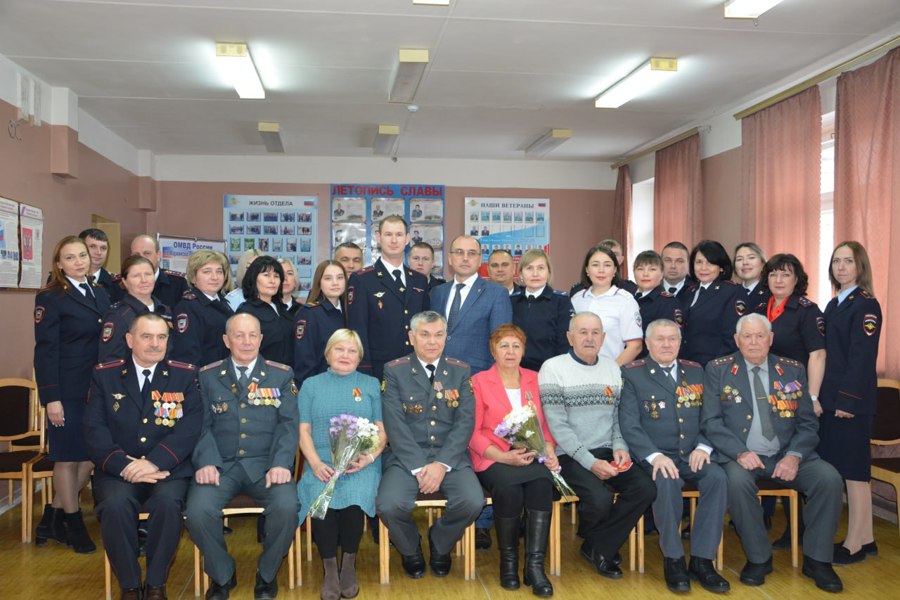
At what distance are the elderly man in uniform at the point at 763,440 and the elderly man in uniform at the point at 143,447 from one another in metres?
2.78

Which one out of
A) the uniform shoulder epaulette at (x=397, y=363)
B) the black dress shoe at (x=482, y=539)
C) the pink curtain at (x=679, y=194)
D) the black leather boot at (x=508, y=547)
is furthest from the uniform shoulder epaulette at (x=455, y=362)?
the pink curtain at (x=679, y=194)

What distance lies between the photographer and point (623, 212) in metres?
9.42

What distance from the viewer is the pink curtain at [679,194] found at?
7.70m

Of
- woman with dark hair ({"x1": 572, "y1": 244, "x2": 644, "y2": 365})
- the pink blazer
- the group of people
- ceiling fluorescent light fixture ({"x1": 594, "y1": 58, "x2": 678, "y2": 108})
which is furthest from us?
ceiling fluorescent light fixture ({"x1": 594, "y1": 58, "x2": 678, "y2": 108})

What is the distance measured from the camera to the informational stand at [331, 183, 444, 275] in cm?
958

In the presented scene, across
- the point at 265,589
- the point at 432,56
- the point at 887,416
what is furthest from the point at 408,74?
the point at 887,416

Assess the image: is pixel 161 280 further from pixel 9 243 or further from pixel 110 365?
pixel 9 243

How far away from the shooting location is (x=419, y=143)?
345 inches

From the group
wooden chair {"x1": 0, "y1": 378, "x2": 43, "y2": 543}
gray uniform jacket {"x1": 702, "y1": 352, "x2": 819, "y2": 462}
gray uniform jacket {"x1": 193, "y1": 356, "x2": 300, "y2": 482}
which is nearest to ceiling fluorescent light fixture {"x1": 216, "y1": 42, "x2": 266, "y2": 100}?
gray uniform jacket {"x1": 193, "y1": 356, "x2": 300, "y2": 482}

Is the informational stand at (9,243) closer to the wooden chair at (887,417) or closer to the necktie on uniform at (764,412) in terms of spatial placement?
the necktie on uniform at (764,412)

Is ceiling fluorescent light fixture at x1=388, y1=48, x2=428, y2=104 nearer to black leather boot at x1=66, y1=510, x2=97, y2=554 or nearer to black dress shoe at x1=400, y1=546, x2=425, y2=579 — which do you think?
black dress shoe at x1=400, y1=546, x2=425, y2=579

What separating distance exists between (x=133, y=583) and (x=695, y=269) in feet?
12.4

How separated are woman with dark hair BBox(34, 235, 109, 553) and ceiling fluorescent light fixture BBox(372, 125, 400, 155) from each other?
404cm

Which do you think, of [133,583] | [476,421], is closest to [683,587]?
[476,421]
